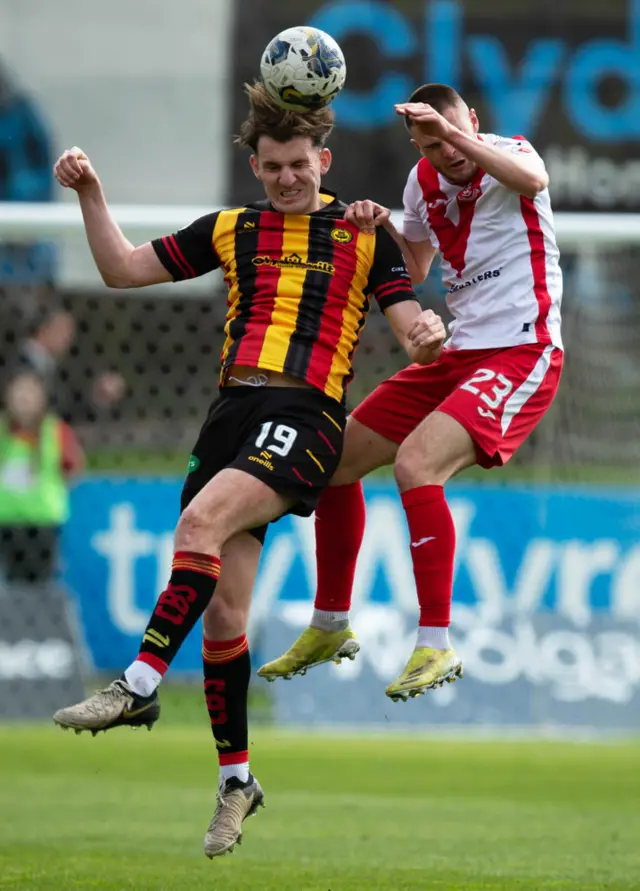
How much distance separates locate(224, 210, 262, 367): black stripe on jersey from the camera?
6324mm

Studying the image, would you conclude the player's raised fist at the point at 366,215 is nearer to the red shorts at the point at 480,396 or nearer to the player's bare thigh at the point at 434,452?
the red shorts at the point at 480,396

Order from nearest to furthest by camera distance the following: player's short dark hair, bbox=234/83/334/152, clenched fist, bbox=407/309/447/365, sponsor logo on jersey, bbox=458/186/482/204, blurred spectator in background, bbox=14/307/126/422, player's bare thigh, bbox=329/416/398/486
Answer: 1. clenched fist, bbox=407/309/447/365
2. player's short dark hair, bbox=234/83/334/152
3. sponsor logo on jersey, bbox=458/186/482/204
4. player's bare thigh, bbox=329/416/398/486
5. blurred spectator in background, bbox=14/307/126/422

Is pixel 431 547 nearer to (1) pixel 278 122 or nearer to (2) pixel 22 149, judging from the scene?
(1) pixel 278 122

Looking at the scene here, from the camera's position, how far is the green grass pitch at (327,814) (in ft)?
23.4

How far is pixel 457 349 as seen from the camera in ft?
A: 21.5

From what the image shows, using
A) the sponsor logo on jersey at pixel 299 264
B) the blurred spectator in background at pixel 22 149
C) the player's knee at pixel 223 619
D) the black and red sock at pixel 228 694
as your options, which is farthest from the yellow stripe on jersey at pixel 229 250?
the blurred spectator in background at pixel 22 149

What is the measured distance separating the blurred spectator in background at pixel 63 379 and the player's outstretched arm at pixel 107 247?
238 inches

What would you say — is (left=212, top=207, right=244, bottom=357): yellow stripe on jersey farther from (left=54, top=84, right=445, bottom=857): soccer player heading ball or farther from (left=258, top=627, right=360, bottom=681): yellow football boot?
(left=258, top=627, right=360, bottom=681): yellow football boot

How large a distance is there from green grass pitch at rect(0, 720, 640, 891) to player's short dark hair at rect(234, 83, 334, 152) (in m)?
2.88

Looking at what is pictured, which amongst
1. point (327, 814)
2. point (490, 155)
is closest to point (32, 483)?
point (327, 814)

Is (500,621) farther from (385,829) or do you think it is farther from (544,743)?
(385,829)

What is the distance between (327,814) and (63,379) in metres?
4.66

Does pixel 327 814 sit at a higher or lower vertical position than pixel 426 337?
lower

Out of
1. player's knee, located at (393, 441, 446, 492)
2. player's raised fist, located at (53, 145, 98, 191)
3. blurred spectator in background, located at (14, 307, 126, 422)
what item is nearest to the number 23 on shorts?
player's knee, located at (393, 441, 446, 492)
